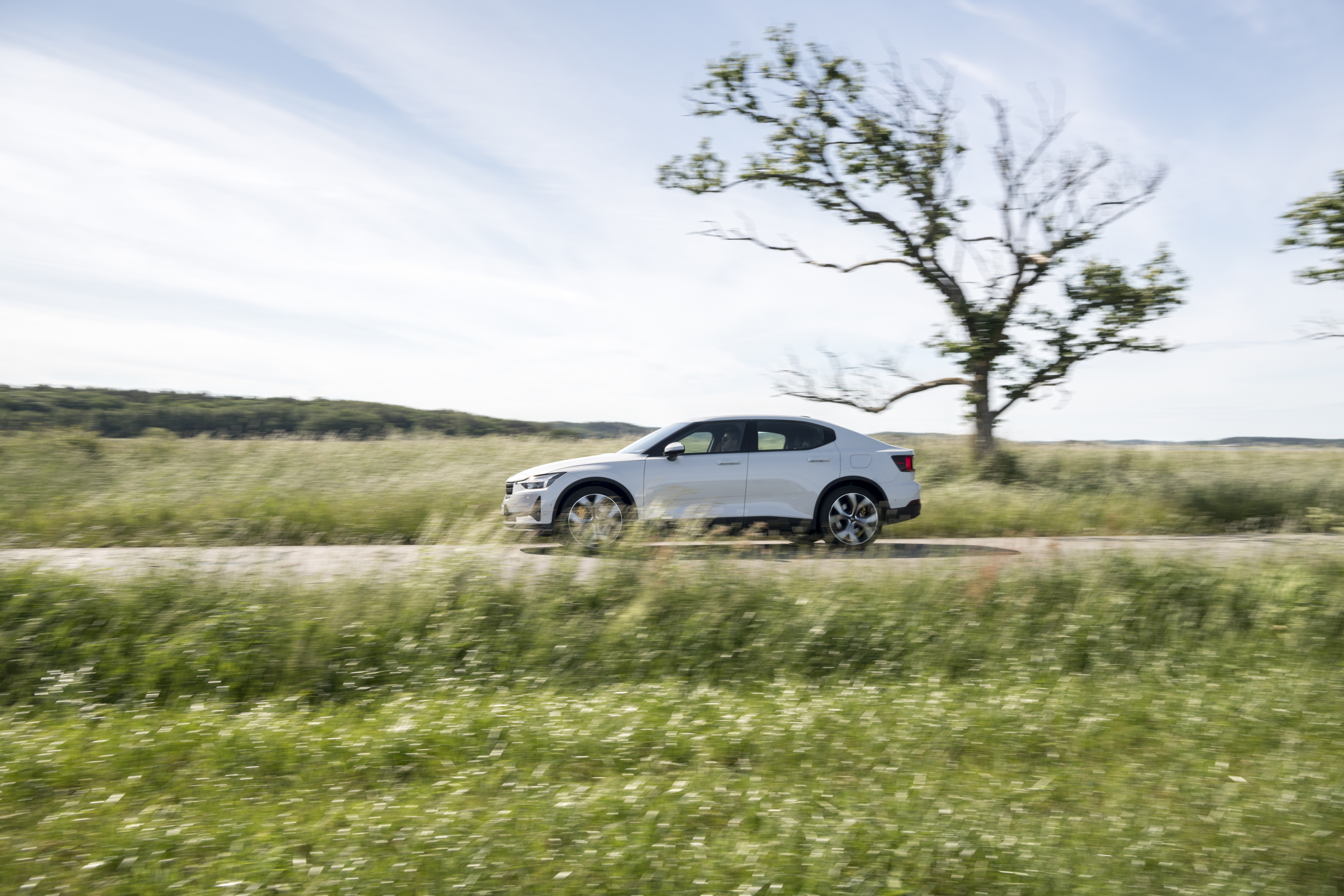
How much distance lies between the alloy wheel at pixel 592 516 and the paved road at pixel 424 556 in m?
0.44

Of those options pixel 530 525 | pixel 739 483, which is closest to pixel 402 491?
pixel 530 525

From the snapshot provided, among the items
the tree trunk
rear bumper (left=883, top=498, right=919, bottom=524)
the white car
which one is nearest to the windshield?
the white car

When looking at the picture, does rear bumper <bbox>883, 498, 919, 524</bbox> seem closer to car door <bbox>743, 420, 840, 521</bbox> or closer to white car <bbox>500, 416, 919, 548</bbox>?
white car <bbox>500, 416, 919, 548</bbox>

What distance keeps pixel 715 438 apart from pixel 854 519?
1.92 meters

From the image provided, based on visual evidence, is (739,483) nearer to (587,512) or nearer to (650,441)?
(650,441)

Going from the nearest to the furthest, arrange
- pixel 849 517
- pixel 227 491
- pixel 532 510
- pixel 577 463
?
pixel 532 510, pixel 577 463, pixel 849 517, pixel 227 491

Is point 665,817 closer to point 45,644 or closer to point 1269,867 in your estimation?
point 1269,867

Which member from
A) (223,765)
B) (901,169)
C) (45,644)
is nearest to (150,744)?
(223,765)

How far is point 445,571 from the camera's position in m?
6.11

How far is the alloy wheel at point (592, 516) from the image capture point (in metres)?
9.17

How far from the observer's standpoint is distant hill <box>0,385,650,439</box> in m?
18.1

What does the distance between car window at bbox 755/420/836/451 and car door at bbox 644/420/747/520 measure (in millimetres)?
234

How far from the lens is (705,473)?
31.5 feet

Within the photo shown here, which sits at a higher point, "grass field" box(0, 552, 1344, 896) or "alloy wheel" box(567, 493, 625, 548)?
"alloy wheel" box(567, 493, 625, 548)
